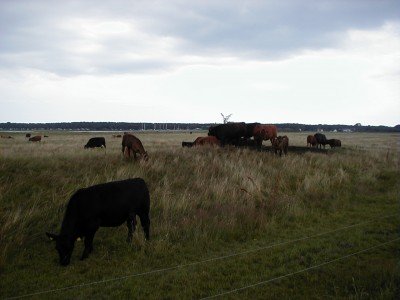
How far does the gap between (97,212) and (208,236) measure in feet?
9.13

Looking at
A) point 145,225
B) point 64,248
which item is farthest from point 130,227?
point 64,248

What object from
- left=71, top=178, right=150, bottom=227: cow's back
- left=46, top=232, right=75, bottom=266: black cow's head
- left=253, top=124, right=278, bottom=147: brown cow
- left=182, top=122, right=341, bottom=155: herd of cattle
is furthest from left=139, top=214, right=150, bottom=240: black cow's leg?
left=253, top=124, right=278, bottom=147: brown cow

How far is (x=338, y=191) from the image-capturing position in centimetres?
1429

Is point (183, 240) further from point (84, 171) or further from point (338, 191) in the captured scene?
point (338, 191)

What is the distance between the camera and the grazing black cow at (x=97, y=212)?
24.4 feet

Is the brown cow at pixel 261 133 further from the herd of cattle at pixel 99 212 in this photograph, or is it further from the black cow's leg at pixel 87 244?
the black cow's leg at pixel 87 244

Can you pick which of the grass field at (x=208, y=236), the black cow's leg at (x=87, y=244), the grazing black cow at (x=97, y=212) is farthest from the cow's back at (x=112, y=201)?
the grass field at (x=208, y=236)

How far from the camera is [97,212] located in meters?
7.69

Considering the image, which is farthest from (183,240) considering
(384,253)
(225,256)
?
(384,253)

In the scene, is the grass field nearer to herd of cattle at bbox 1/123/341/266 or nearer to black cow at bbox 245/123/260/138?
herd of cattle at bbox 1/123/341/266

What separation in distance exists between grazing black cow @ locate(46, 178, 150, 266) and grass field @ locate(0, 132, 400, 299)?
357 millimetres

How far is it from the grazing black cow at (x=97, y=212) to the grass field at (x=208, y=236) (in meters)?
0.36

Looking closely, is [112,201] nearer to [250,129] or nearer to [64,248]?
[64,248]

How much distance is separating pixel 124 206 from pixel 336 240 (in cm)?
517
